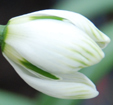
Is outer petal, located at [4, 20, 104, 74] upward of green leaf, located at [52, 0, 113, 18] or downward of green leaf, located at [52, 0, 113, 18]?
upward

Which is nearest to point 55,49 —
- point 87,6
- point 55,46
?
point 55,46

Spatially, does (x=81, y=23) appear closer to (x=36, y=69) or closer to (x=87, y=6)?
(x=36, y=69)

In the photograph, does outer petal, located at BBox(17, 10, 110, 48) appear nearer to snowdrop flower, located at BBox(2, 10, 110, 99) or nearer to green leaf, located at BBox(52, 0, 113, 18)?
snowdrop flower, located at BBox(2, 10, 110, 99)

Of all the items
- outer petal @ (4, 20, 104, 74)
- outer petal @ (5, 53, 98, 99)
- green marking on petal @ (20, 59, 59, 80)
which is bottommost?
outer petal @ (5, 53, 98, 99)

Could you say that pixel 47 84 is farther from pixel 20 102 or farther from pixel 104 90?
pixel 104 90

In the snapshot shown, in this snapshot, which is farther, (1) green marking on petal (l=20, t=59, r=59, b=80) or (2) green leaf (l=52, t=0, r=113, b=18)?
(2) green leaf (l=52, t=0, r=113, b=18)

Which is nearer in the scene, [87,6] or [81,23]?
[81,23]

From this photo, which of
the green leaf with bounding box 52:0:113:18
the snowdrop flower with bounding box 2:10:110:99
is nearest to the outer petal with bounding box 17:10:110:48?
the snowdrop flower with bounding box 2:10:110:99

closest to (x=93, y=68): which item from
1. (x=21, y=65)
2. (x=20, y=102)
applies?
(x=20, y=102)
